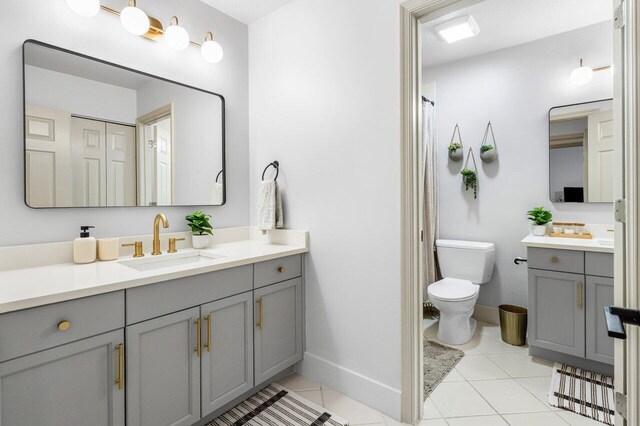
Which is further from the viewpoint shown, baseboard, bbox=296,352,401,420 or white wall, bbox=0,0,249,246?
baseboard, bbox=296,352,401,420


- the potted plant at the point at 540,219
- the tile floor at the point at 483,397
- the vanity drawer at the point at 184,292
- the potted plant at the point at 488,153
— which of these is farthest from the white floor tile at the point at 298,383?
the potted plant at the point at 488,153

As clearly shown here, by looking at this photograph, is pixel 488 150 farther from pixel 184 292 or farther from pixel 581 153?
pixel 184 292

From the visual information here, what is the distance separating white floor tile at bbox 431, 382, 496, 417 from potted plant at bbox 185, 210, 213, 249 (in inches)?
64.6

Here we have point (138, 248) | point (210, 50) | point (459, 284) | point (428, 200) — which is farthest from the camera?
point (428, 200)

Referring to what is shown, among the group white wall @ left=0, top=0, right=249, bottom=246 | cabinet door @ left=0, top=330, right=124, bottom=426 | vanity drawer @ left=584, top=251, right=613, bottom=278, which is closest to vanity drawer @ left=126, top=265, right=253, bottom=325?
cabinet door @ left=0, top=330, right=124, bottom=426

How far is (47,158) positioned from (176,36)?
970 millimetres

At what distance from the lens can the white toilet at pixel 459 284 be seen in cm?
247

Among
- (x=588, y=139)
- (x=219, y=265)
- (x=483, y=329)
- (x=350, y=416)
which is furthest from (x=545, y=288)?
(x=219, y=265)

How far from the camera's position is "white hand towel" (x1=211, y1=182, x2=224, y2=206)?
7.23 feet

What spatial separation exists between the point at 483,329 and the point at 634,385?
205cm

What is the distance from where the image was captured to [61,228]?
158 cm

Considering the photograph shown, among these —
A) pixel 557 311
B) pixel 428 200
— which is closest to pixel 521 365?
pixel 557 311

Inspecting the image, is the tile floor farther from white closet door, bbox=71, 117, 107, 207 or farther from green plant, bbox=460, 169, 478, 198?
white closet door, bbox=71, 117, 107, 207

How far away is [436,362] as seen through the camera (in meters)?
2.25
